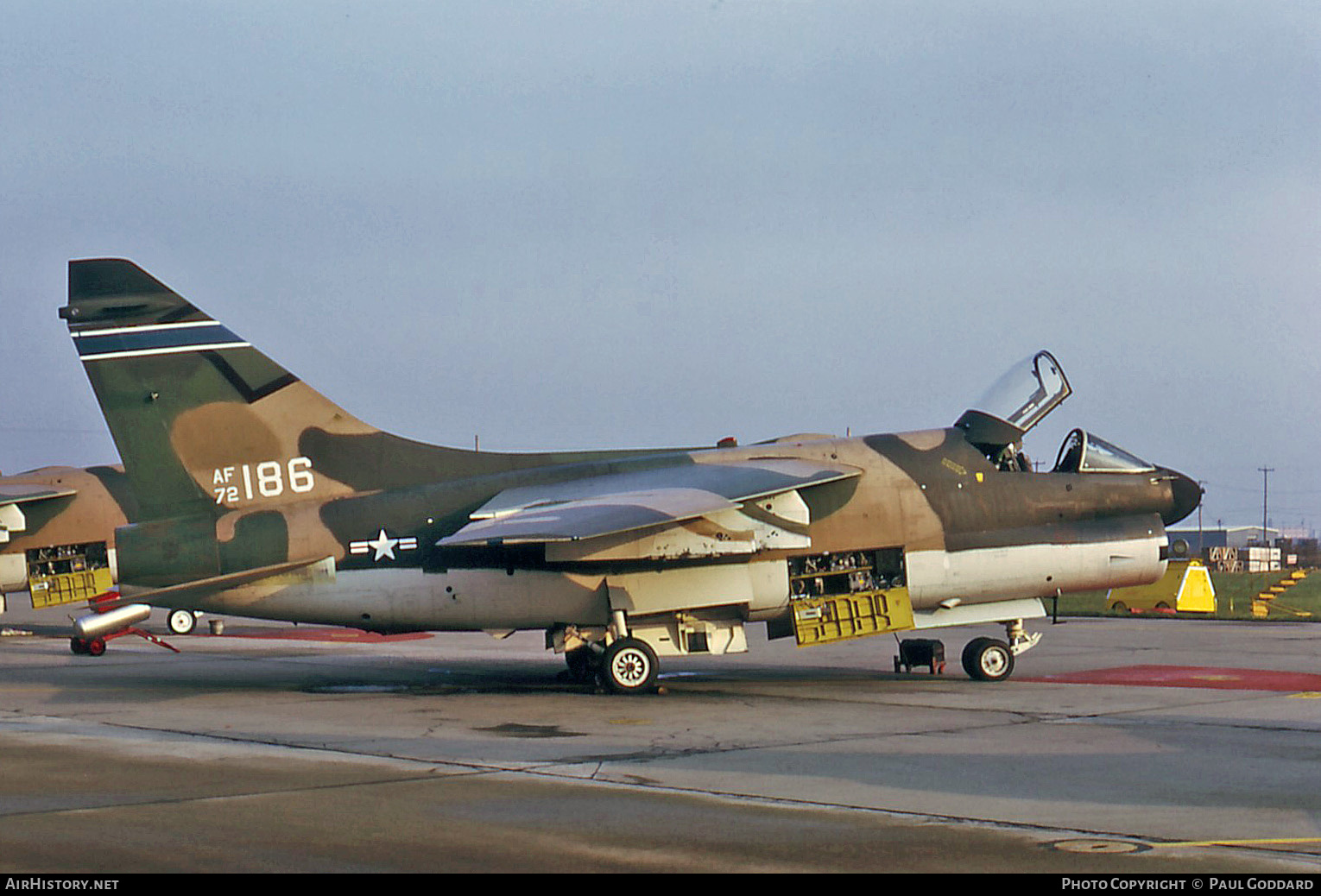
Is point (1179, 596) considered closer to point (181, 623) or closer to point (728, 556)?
point (728, 556)

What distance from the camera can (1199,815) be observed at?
9445 mm

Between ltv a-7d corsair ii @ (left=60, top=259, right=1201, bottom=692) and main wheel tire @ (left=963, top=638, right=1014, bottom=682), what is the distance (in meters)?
0.03

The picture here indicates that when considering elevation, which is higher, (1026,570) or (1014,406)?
(1014,406)

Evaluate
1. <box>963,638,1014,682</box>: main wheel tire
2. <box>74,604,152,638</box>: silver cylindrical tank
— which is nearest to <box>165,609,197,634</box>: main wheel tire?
<box>74,604,152,638</box>: silver cylindrical tank

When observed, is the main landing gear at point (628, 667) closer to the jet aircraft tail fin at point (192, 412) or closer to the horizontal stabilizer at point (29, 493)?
the jet aircraft tail fin at point (192, 412)

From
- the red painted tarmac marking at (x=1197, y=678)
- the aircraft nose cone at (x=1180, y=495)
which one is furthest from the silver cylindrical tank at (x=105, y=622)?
the aircraft nose cone at (x=1180, y=495)

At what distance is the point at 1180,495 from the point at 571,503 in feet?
28.3

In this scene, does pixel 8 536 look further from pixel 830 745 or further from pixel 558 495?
pixel 830 745

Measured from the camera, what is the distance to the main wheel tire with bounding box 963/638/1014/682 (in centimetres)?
1919

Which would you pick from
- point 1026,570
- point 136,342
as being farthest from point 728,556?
point 136,342

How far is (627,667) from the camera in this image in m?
18.0

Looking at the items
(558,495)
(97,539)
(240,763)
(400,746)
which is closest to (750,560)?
(558,495)

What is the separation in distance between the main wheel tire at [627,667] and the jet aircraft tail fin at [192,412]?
3288mm

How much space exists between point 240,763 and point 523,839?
439cm
